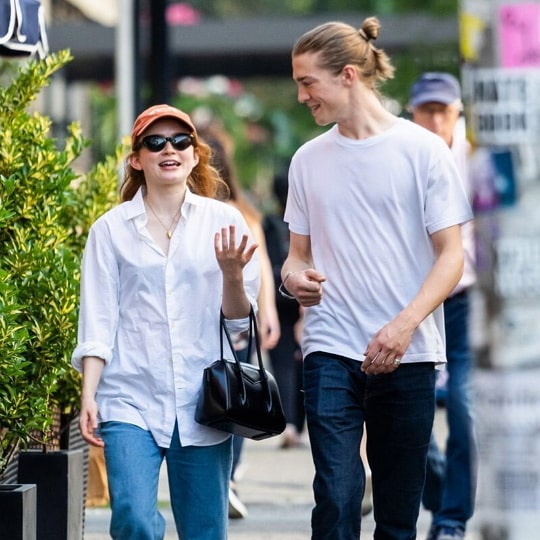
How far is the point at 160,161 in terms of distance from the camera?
5391mm

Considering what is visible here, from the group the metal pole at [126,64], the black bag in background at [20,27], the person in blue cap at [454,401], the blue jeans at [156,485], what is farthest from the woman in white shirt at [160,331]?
the metal pole at [126,64]

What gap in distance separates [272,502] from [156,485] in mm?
3666

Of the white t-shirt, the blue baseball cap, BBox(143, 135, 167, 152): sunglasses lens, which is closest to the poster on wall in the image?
the white t-shirt

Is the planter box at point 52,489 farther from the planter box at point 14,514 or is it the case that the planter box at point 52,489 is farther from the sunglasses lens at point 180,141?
the sunglasses lens at point 180,141

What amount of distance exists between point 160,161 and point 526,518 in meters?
2.28

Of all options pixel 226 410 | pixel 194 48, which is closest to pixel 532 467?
pixel 226 410

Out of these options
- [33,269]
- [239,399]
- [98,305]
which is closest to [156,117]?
[98,305]

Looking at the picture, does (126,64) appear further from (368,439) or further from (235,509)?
(368,439)

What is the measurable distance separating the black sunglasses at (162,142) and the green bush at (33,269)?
0.69 metres

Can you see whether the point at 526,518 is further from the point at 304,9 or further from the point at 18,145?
the point at 304,9

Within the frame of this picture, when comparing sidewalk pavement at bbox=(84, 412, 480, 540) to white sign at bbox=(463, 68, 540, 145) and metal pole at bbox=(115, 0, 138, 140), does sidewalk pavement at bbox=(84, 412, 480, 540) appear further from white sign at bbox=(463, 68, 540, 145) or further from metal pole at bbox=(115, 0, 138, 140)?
white sign at bbox=(463, 68, 540, 145)

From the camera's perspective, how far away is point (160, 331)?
5242 millimetres

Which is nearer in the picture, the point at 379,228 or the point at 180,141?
the point at 379,228

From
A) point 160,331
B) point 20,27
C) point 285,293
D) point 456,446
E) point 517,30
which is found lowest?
point 456,446
